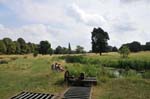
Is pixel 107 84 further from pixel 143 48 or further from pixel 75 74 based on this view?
pixel 143 48

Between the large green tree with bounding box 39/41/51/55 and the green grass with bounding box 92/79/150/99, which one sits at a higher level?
the large green tree with bounding box 39/41/51/55

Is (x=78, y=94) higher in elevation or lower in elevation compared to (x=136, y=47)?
lower

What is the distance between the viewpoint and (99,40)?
9338cm

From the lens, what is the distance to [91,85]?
20562 mm

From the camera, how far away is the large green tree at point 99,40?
9369 cm

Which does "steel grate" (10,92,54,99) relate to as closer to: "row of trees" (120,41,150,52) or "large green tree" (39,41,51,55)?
"row of trees" (120,41,150,52)

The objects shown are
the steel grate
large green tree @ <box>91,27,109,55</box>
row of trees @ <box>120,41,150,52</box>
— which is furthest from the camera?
row of trees @ <box>120,41,150,52</box>

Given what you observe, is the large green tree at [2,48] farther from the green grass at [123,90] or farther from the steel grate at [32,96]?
the steel grate at [32,96]

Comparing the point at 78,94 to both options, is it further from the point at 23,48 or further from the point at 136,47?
the point at 23,48

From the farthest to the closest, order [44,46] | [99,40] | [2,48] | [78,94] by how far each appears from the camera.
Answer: [44,46] → [2,48] → [99,40] → [78,94]

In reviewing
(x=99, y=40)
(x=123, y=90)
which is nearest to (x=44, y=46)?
(x=99, y=40)

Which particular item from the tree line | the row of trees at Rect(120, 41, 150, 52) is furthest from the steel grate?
the row of trees at Rect(120, 41, 150, 52)

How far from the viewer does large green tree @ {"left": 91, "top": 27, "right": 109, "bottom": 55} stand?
93.7 metres

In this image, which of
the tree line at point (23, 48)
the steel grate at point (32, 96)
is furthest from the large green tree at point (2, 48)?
the steel grate at point (32, 96)
